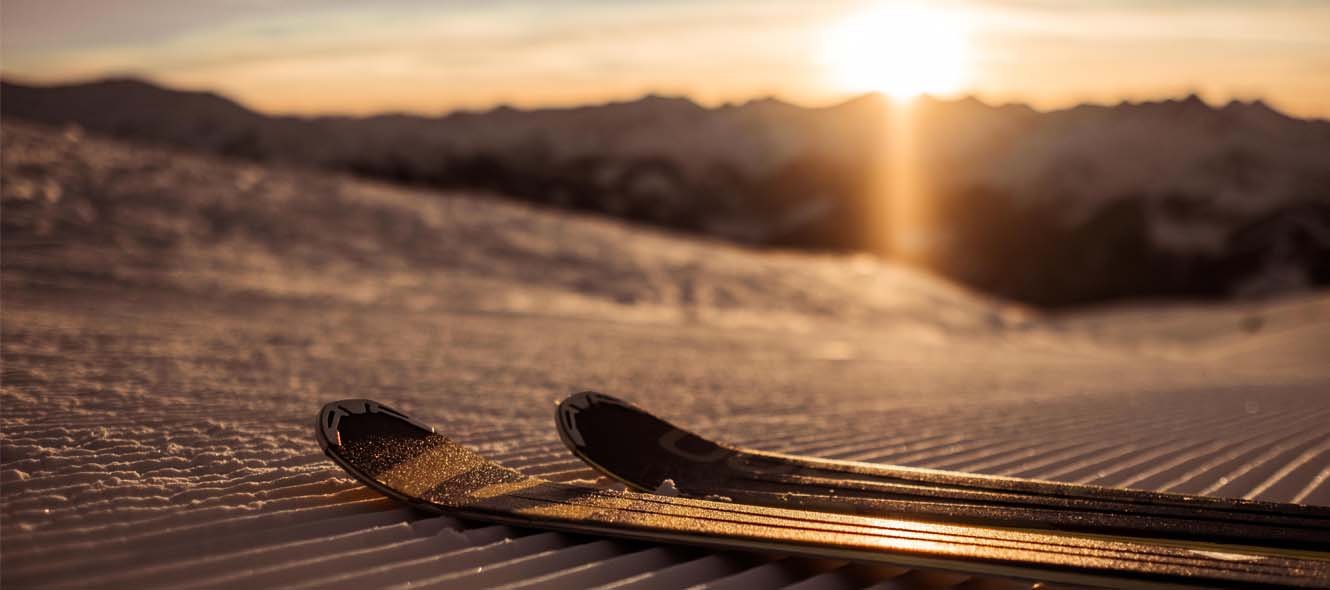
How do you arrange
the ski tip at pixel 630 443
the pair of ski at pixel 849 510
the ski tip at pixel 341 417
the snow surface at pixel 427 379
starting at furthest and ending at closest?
the ski tip at pixel 630 443 → the ski tip at pixel 341 417 → the snow surface at pixel 427 379 → the pair of ski at pixel 849 510

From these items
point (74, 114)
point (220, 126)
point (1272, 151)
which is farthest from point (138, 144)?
point (74, 114)

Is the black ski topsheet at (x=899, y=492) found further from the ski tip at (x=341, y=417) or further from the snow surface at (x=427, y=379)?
the ski tip at (x=341, y=417)

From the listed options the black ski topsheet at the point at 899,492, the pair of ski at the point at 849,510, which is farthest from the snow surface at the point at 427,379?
the black ski topsheet at the point at 899,492

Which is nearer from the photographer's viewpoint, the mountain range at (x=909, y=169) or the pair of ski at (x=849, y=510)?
the pair of ski at (x=849, y=510)

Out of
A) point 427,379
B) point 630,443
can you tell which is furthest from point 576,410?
point 427,379

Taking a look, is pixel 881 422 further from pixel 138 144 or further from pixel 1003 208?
pixel 1003 208

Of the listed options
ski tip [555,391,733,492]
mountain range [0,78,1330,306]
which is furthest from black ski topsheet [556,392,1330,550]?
mountain range [0,78,1330,306]

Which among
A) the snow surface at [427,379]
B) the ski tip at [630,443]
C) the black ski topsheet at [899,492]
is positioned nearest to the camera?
the snow surface at [427,379]

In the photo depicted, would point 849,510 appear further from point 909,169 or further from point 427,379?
point 909,169
